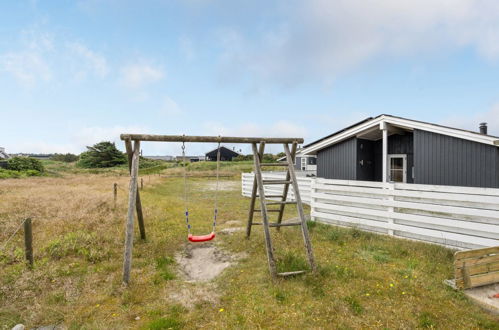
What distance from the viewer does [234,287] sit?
13.0 ft

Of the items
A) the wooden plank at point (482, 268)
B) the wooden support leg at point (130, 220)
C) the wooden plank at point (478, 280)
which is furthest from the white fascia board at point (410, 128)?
the wooden support leg at point (130, 220)

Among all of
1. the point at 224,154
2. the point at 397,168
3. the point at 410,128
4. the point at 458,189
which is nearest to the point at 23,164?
the point at 397,168

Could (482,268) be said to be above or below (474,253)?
below

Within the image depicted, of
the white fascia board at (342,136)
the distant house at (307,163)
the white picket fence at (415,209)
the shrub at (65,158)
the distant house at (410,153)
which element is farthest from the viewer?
the shrub at (65,158)

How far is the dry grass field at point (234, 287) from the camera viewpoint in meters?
3.07

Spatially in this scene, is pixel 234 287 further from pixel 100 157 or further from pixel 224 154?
pixel 224 154

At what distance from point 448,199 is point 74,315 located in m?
7.08

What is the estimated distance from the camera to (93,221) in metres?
6.84

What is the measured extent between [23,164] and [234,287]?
32.0 meters

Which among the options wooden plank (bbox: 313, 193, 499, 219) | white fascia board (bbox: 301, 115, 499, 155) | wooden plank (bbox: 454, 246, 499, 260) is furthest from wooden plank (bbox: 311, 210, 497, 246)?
white fascia board (bbox: 301, 115, 499, 155)

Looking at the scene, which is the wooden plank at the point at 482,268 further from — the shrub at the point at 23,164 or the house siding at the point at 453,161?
the shrub at the point at 23,164

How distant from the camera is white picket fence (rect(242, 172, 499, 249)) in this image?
496cm

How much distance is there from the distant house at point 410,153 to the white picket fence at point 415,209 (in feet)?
9.15

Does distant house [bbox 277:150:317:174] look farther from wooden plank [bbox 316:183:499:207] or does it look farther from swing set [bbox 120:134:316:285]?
swing set [bbox 120:134:316:285]
